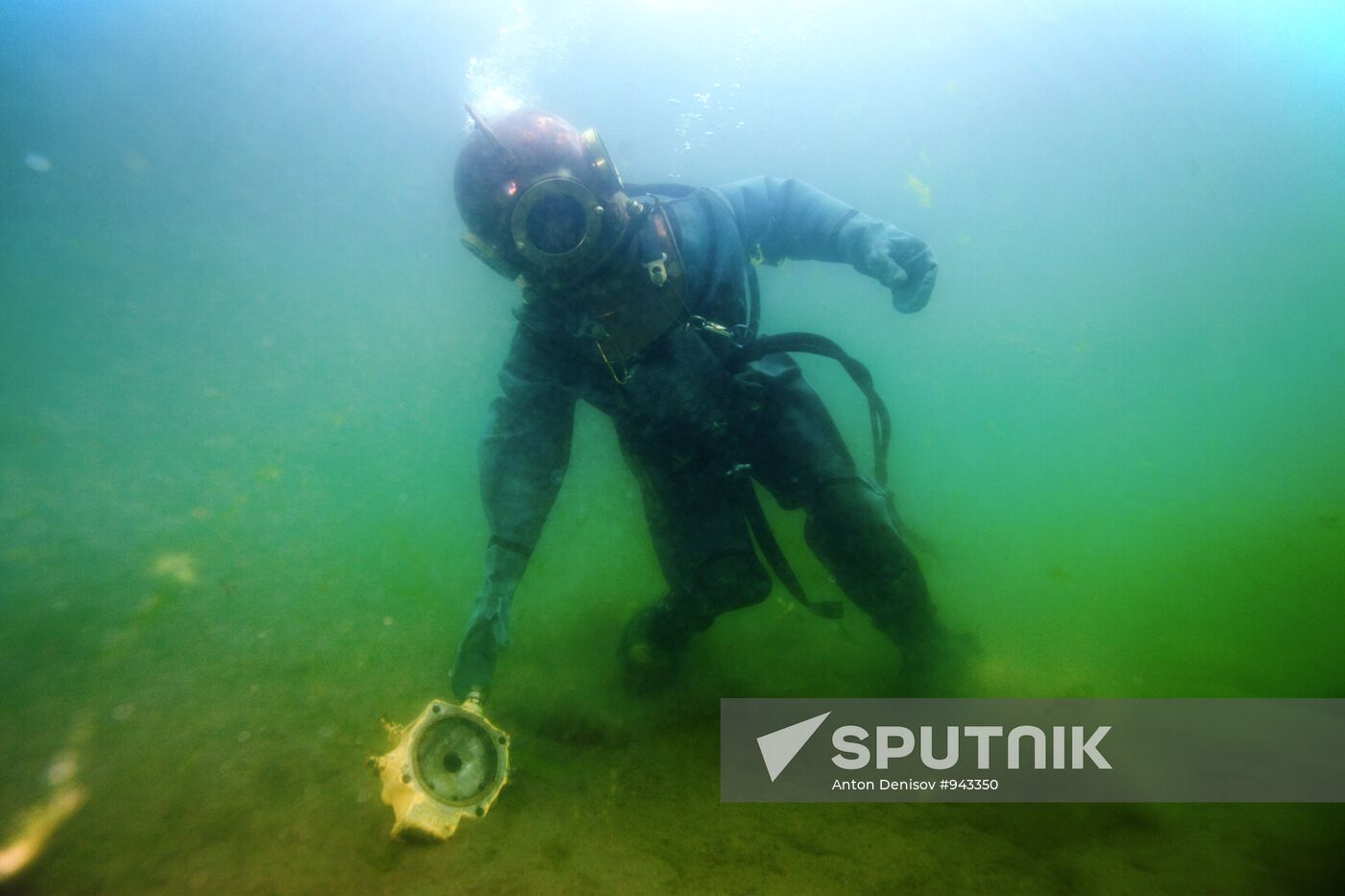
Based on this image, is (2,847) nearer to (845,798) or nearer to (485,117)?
(845,798)

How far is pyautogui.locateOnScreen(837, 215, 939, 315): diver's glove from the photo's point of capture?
2648mm

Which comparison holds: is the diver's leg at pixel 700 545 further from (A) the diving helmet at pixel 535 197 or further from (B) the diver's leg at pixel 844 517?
(A) the diving helmet at pixel 535 197

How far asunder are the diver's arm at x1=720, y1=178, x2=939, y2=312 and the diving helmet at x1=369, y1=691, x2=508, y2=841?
275cm

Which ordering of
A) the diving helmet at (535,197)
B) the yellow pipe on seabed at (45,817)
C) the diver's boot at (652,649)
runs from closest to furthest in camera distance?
the yellow pipe on seabed at (45,817) < the diving helmet at (535,197) < the diver's boot at (652,649)

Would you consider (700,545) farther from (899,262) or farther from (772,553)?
(899,262)

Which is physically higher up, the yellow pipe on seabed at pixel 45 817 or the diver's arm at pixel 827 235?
the diver's arm at pixel 827 235

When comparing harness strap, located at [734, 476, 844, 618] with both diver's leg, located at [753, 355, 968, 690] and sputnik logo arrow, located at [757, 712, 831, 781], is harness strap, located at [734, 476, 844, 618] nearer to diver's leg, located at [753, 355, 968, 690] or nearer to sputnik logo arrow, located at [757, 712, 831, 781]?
diver's leg, located at [753, 355, 968, 690]

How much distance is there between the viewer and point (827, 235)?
3.10m

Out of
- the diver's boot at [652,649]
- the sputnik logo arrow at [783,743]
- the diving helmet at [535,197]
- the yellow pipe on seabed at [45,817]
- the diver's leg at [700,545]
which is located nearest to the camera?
the yellow pipe on seabed at [45,817]

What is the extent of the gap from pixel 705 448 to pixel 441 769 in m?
1.81

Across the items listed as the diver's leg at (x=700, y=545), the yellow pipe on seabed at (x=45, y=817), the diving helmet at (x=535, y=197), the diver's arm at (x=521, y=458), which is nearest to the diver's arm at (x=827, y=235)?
the diving helmet at (x=535, y=197)

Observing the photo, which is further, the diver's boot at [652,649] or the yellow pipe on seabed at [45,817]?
the diver's boot at [652,649]

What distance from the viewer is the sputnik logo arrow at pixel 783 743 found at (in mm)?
2809

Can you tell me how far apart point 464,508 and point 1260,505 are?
930 inches
